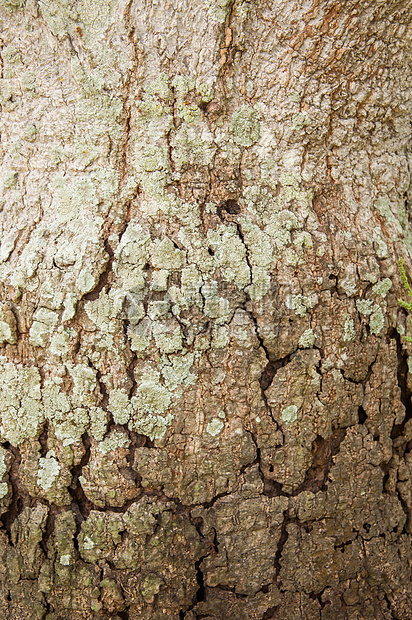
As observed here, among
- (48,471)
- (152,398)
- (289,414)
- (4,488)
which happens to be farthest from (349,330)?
(4,488)

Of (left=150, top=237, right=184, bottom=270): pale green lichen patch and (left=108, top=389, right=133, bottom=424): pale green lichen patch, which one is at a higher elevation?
(left=150, top=237, right=184, bottom=270): pale green lichen patch

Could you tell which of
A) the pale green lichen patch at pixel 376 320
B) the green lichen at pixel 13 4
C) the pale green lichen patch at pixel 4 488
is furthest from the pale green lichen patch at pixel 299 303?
the green lichen at pixel 13 4

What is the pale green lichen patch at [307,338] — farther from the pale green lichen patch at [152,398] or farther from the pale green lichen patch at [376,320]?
the pale green lichen patch at [152,398]

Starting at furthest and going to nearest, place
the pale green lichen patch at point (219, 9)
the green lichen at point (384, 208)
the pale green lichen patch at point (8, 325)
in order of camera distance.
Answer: the green lichen at point (384, 208), the pale green lichen patch at point (8, 325), the pale green lichen patch at point (219, 9)

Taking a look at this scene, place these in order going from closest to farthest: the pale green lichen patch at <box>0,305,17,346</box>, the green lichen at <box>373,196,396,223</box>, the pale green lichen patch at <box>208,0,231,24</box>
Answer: the pale green lichen patch at <box>208,0,231,24</box> → the pale green lichen patch at <box>0,305,17,346</box> → the green lichen at <box>373,196,396,223</box>

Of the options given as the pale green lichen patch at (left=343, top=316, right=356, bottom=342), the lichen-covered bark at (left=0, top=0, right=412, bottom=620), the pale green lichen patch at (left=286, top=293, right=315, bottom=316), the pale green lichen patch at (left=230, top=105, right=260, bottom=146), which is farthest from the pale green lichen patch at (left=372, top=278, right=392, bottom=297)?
the pale green lichen patch at (left=230, top=105, right=260, bottom=146)

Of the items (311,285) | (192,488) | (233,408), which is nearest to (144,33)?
(311,285)

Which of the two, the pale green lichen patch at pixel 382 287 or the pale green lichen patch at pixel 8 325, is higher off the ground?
Answer: the pale green lichen patch at pixel 382 287

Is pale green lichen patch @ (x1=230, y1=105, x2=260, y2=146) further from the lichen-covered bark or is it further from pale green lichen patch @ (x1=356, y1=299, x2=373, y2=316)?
pale green lichen patch @ (x1=356, y1=299, x2=373, y2=316)

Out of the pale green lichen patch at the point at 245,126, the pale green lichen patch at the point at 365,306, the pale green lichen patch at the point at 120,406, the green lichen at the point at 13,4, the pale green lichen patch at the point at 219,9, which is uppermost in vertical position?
the pale green lichen patch at the point at 219,9
